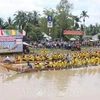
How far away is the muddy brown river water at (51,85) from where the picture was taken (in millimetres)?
16266

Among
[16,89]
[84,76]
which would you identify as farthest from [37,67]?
[16,89]

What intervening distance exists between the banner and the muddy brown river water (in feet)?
18.2

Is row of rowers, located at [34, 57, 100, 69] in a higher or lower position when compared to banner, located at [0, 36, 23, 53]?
lower

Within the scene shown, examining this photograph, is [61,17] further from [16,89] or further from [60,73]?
[16,89]

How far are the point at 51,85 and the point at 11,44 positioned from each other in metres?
10.9

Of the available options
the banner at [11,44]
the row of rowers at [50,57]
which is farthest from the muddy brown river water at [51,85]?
the banner at [11,44]

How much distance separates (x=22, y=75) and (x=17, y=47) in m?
8.07

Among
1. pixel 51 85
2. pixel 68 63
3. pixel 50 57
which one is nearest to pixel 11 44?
pixel 50 57

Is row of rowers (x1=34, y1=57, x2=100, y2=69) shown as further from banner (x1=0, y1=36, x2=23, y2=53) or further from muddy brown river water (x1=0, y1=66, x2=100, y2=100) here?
banner (x1=0, y1=36, x2=23, y2=53)

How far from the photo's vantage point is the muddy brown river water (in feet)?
53.4

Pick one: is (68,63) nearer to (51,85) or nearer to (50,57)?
(50,57)

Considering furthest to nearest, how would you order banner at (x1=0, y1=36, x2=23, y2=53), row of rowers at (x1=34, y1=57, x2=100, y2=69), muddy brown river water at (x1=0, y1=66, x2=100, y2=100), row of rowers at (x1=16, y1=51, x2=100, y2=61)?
1. banner at (x1=0, y1=36, x2=23, y2=53)
2. row of rowers at (x1=16, y1=51, x2=100, y2=61)
3. row of rowers at (x1=34, y1=57, x2=100, y2=69)
4. muddy brown river water at (x1=0, y1=66, x2=100, y2=100)

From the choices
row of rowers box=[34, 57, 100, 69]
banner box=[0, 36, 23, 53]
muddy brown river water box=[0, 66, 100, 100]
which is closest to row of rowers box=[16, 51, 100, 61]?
row of rowers box=[34, 57, 100, 69]

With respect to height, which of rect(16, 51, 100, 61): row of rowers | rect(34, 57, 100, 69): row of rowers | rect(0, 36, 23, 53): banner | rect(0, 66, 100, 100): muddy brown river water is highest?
rect(0, 36, 23, 53): banner
